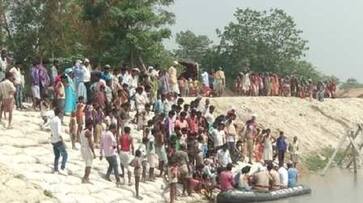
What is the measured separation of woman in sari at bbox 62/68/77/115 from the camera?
23750 millimetres

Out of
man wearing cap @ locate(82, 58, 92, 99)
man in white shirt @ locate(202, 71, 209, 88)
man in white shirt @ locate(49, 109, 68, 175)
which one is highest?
man in white shirt @ locate(202, 71, 209, 88)

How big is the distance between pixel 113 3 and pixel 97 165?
58.8ft

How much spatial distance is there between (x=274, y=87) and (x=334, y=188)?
582 inches

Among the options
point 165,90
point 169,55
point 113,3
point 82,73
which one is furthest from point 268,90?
point 82,73

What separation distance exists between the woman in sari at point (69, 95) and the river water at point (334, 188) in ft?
23.0

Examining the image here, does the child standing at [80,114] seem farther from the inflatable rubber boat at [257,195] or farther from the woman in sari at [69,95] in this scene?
Result: the inflatable rubber boat at [257,195]

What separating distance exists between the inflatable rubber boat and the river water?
17cm

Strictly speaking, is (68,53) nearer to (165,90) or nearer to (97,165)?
(165,90)

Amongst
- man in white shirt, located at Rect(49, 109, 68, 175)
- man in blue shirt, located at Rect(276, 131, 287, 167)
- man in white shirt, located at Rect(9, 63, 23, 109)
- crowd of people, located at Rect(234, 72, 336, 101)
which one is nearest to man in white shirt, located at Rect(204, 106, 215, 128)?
man in blue shirt, located at Rect(276, 131, 287, 167)

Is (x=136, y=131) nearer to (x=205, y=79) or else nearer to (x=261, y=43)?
(x=205, y=79)

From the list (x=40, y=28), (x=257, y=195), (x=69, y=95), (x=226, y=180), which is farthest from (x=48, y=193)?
(x=40, y=28)

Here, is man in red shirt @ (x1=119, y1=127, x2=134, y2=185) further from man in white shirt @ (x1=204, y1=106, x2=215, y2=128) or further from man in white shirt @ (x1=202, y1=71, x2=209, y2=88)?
man in white shirt @ (x1=202, y1=71, x2=209, y2=88)

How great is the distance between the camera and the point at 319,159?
36.7 meters

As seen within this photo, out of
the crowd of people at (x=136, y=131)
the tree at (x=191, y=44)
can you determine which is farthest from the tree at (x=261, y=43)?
the crowd of people at (x=136, y=131)
